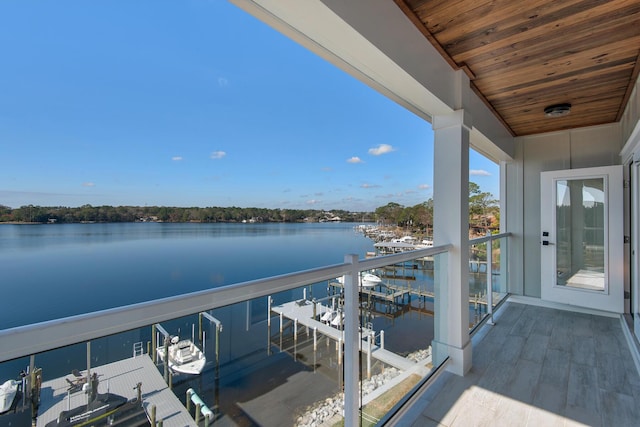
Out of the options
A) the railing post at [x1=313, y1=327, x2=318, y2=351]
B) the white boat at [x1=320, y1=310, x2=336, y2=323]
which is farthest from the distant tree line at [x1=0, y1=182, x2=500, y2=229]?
the railing post at [x1=313, y1=327, x2=318, y2=351]

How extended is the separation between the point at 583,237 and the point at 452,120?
2990mm

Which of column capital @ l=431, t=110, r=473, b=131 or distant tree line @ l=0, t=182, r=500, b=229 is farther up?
column capital @ l=431, t=110, r=473, b=131

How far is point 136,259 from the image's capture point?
26.7 ft

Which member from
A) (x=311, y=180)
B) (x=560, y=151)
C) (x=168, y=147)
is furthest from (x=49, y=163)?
(x=311, y=180)

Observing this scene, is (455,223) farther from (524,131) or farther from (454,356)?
(524,131)

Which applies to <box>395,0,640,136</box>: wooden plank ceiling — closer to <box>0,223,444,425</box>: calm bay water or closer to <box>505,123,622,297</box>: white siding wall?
<box>505,123,622,297</box>: white siding wall

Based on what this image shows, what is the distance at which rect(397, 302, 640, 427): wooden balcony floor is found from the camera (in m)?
1.83

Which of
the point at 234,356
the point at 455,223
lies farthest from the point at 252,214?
the point at 234,356

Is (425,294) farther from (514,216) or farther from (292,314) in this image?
(514,216)

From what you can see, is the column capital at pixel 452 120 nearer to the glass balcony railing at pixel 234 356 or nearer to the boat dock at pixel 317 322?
the glass balcony railing at pixel 234 356

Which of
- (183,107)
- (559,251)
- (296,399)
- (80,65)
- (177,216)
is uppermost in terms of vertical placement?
(183,107)

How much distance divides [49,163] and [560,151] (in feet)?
33.1

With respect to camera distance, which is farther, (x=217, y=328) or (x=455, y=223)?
(x=455, y=223)

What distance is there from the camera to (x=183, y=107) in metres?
13.9
